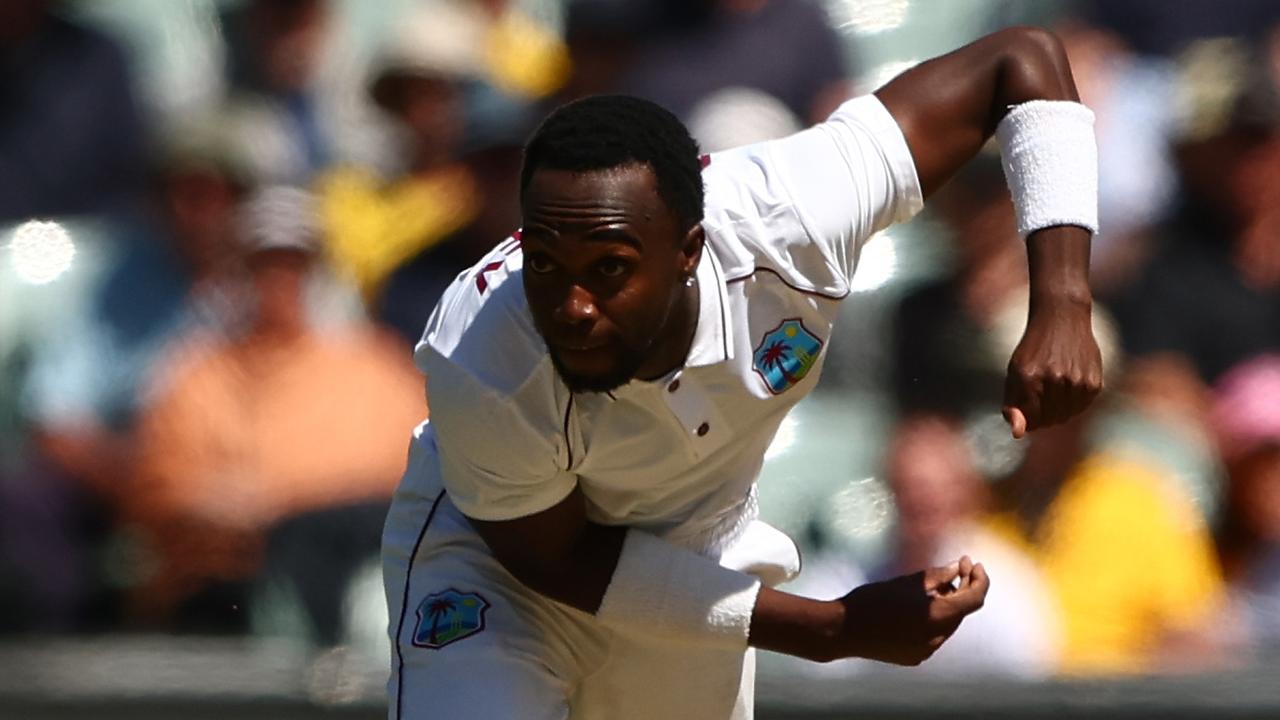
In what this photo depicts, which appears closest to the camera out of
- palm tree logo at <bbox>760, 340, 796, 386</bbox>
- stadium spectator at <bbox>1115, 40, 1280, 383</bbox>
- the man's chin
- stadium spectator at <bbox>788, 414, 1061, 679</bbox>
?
the man's chin

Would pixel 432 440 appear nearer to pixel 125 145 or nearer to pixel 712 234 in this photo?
pixel 712 234

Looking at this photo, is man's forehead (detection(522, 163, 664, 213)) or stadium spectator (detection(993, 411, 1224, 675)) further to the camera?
stadium spectator (detection(993, 411, 1224, 675))

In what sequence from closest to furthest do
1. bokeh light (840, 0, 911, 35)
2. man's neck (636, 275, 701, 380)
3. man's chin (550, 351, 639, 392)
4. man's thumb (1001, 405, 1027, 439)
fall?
man's thumb (1001, 405, 1027, 439)
man's chin (550, 351, 639, 392)
man's neck (636, 275, 701, 380)
bokeh light (840, 0, 911, 35)

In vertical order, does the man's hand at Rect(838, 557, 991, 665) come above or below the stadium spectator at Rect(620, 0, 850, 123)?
above

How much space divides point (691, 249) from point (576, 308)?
273 millimetres

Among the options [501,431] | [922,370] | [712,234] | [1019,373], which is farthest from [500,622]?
[922,370]

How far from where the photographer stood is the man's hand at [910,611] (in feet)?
10.3

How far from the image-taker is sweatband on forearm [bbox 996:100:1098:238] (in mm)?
3188

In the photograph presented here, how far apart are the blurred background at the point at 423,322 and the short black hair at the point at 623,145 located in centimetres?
242

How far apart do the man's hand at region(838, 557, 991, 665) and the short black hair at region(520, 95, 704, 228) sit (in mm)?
678

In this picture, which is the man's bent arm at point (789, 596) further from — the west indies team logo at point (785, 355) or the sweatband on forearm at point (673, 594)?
the west indies team logo at point (785, 355)

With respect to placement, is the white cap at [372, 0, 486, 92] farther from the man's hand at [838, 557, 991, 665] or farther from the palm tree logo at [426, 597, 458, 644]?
the man's hand at [838, 557, 991, 665]

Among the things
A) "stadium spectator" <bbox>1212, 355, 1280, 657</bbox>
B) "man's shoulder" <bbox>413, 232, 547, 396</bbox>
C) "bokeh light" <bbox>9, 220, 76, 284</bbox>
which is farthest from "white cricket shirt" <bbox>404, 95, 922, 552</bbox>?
"bokeh light" <bbox>9, 220, 76, 284</bbox>

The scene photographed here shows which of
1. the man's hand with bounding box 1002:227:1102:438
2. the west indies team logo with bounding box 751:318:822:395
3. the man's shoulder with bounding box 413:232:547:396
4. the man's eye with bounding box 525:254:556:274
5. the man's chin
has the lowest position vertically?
the west indies team logo with bounding box 751:318:822:395
